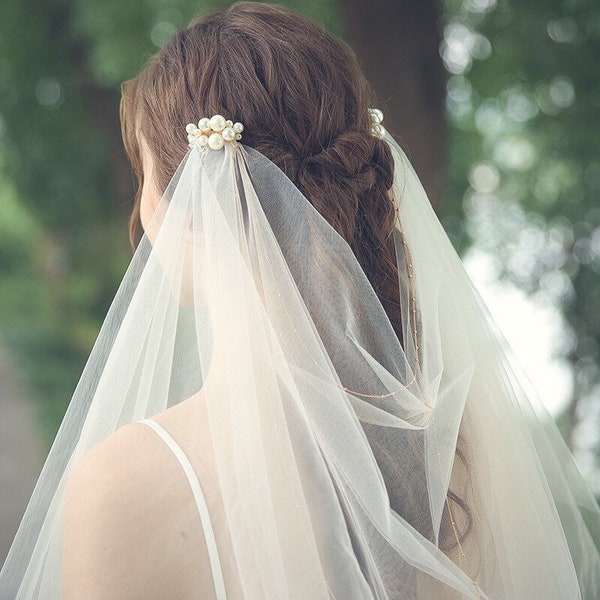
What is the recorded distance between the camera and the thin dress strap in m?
1.38

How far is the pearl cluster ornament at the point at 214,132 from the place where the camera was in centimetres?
148

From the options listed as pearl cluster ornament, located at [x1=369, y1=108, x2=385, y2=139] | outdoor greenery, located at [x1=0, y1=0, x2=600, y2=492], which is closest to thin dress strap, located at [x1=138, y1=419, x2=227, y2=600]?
pearl cluster ornament, located at [x1=369, y1=108, x2=385, y2=139]

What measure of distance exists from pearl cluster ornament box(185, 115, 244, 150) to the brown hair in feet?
0.10

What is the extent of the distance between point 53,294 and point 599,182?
24.5ft

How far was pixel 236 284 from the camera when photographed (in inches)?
58.2

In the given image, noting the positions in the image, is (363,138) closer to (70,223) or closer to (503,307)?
(503,307)

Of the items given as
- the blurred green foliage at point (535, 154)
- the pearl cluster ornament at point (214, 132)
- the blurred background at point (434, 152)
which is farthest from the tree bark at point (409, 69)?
the pearl cluster ornament at point (214, 132)

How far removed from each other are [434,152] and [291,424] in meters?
3.33

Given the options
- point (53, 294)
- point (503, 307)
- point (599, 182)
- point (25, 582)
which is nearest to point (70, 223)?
point (53, 294)

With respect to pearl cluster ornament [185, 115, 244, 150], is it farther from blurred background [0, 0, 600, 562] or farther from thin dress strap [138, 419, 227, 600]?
blurred background [0, 0, 600, 562]

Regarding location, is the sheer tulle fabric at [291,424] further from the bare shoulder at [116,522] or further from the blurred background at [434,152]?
the blurred background at [434,152]

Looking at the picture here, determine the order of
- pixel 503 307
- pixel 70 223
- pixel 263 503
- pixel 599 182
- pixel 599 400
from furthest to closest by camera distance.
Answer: pixel 70 223, pixel 503 307, pixel 599 400, pixel 599 182, pixel 263 503

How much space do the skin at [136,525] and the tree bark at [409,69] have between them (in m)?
3.19

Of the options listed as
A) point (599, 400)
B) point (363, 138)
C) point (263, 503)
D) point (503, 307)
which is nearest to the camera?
point (263, 503)
